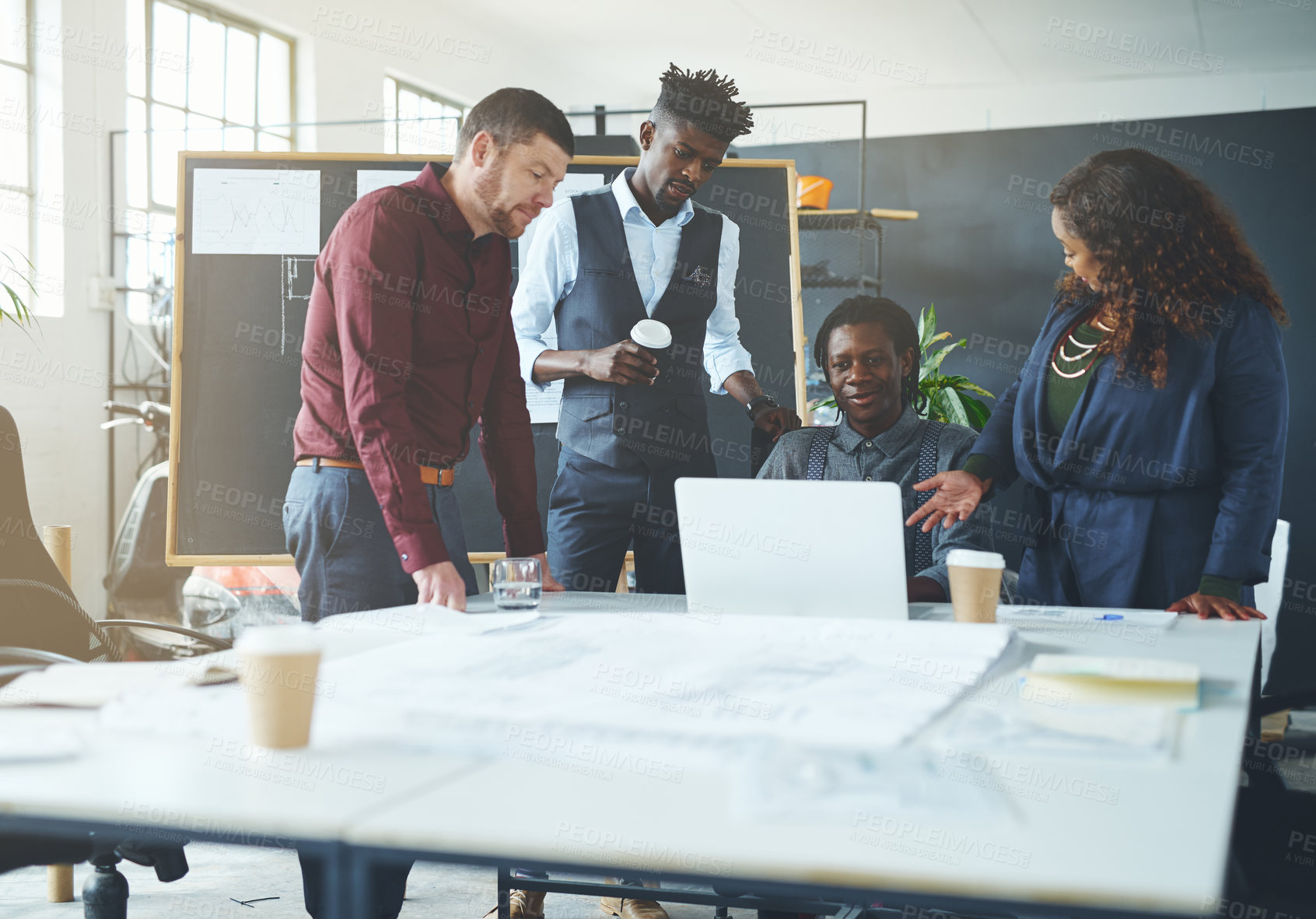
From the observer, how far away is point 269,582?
395 centimetres

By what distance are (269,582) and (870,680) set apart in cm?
325

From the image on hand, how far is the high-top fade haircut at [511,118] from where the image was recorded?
2.15 m

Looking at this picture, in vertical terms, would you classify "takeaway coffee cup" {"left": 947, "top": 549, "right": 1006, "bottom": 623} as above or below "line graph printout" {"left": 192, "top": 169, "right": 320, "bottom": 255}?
below

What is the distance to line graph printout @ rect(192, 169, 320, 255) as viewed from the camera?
322 cm

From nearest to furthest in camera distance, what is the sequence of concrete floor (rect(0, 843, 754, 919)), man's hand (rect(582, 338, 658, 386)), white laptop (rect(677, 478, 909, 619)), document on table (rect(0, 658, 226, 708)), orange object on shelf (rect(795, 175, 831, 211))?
document on table (rect(0, 658, 226, 708)), white laptop (rect(677, 478, 909, 619)), concrete floor (rect(0, 843, 754, 919)), man's hand (rect(582, 338, 658, 386)), orange object on shelf (rect(795, 175, 831, 211))

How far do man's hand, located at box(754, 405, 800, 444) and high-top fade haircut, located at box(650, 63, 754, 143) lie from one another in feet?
2.15

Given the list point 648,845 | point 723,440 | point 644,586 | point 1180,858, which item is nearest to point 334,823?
point 648,845

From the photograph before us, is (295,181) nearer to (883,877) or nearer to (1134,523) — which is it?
(1134,523)

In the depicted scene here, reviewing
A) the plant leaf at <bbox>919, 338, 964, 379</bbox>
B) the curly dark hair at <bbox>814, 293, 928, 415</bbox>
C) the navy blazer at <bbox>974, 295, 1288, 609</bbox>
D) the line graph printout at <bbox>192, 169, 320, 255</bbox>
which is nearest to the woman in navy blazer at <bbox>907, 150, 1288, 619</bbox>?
the navy blazer at <bbox>974, 295, 1288, 609</bbox>

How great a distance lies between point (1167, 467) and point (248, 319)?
248cm

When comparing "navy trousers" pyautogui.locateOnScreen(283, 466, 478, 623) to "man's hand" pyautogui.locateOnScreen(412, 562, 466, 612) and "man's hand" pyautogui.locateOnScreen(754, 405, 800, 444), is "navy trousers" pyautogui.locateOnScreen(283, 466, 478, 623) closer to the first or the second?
"man's hand" pyautogui.locateOnScreen(412, 562, 466, 612)

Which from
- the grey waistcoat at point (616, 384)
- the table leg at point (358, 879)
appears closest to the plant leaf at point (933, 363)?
the grey waistcoat at point (616, 384)

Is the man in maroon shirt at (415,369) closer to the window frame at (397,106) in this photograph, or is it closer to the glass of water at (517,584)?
the glass of water at (517,584)

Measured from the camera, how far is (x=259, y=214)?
3230mm
